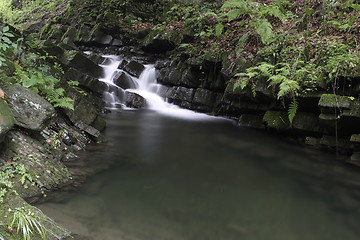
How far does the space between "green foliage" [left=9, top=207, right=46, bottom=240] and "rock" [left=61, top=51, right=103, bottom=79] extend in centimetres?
867

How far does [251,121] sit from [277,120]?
1.19 m

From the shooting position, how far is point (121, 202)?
3416 mm

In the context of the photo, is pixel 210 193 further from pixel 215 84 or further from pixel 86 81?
pixel 86 81

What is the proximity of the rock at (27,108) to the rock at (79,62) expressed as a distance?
6.40 m

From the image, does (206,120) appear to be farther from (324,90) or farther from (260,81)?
(324,90)

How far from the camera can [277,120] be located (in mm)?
7137

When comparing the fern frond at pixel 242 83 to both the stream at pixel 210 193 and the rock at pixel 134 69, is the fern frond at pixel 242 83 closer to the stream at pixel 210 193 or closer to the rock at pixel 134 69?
the stream at pixel 210 193

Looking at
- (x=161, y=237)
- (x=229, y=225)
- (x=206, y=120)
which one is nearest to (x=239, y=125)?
(x=206, y=120)

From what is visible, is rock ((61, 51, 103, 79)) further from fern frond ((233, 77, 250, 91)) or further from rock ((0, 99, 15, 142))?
rock ((0, 99, 15, 142))

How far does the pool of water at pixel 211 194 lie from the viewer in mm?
2947

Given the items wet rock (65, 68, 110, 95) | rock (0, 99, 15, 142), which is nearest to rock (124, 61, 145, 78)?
wet rock (65, 68, 110, 95)

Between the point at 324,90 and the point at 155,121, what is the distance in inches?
210

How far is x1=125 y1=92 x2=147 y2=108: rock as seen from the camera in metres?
10.8

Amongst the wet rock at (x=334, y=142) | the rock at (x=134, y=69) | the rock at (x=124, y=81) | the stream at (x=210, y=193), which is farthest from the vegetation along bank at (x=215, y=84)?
the rock at (x=134, y=69)
